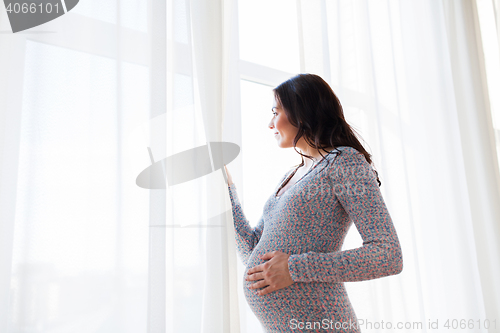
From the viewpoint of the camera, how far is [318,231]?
98 cm

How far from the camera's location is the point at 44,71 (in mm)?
911

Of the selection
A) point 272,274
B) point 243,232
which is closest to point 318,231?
point 272,274

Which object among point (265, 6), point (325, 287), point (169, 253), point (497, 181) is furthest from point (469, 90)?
point (169, 253)

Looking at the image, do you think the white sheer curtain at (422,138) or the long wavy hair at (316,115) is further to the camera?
the white sheer curtain at (422,138)

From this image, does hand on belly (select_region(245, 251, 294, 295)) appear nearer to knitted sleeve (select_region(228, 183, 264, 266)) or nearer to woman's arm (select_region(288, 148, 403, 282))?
woman's arm (select_region(288, 148, 403, 282))

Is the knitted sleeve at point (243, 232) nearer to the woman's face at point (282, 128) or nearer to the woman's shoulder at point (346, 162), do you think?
the woman's face at point (282, 128)

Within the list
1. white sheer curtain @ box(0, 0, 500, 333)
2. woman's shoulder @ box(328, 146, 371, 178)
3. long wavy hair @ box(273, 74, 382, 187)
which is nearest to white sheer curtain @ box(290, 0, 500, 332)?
white sheer curtain @ box(0, 0, 500, 333)

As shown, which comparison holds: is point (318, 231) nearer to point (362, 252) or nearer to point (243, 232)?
point (362, 252)

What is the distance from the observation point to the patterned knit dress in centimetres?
89

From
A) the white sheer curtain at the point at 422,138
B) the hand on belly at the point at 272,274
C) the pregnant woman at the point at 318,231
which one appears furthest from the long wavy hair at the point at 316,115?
the white sheer curtain at the point at 422,138

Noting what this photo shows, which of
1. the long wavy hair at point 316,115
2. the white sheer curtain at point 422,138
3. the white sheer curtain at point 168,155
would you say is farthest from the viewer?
the white sheer curtain at point 422,138

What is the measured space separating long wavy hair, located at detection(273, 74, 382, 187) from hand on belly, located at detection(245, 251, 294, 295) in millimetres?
301

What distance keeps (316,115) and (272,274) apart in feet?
1.46

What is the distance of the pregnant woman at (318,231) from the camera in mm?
895
